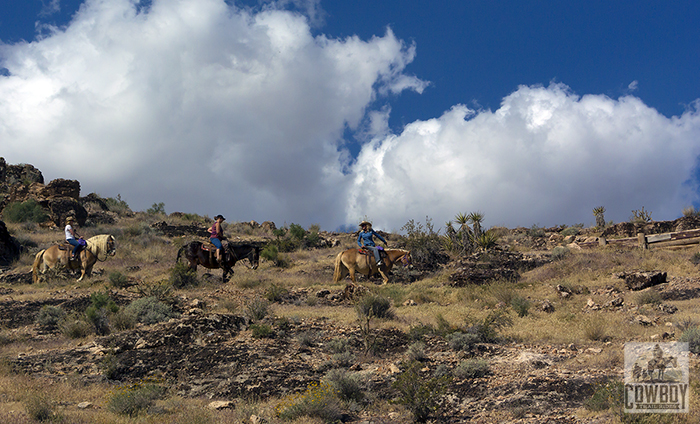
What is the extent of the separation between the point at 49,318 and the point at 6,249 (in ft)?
48.9

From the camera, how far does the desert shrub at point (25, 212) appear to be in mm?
31141

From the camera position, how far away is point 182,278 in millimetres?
16297

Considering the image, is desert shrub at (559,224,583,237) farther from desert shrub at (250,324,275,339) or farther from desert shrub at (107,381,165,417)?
desert shrub at (107,381,165,417)

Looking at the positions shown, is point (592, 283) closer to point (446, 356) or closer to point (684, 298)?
point (684, 298)

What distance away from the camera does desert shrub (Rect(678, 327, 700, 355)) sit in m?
7.34

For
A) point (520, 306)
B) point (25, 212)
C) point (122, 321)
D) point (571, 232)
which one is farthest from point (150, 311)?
point (571, 232)

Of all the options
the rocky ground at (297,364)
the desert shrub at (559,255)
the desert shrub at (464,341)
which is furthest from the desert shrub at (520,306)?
the desert shrub at (559,255)

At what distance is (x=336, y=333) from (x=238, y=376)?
3.00m

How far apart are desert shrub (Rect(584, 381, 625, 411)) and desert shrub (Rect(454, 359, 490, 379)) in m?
1.94

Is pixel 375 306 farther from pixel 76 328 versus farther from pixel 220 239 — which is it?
pixel 220 239

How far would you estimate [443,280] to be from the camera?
1931 cm

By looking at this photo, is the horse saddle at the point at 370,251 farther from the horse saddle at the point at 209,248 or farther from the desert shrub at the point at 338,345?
the desert shrub at the point at 338,345

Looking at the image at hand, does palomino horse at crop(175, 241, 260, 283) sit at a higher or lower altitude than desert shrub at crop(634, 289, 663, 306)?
higher

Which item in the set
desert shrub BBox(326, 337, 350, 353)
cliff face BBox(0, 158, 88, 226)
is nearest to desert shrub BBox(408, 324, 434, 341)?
desert shrub BBox(326, 337, 350, 353)
